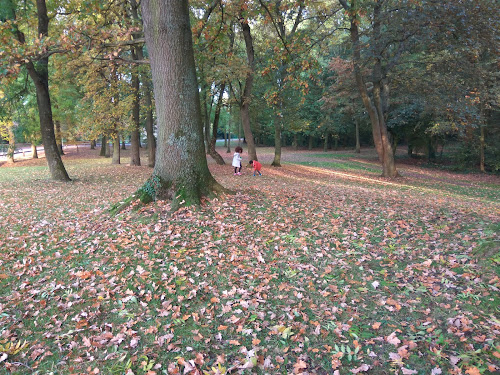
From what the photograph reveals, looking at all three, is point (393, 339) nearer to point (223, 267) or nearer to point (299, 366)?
point (299, 366)

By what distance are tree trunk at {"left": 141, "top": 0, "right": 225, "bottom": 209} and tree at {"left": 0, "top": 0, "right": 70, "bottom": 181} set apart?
7.36m

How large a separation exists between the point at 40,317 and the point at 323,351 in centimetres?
336

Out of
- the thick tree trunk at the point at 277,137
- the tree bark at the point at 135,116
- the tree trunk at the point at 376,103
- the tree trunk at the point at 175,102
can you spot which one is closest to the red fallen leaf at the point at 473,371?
the tree trunk at the point at 175,102

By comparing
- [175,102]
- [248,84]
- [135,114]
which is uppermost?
[248,84]

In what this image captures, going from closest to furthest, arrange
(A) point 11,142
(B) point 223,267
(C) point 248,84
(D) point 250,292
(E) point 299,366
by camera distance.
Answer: (E) point 299,366
(D) point 250,292
(B) point 223,267
(C) point 248,84
(A) point 11,142

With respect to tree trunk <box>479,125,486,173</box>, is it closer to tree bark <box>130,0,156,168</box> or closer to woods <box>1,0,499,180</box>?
woods <box>1,0,499,180</box>

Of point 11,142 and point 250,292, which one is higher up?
point 11,142

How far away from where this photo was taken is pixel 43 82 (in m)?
12.0

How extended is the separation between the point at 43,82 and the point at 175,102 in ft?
29.5

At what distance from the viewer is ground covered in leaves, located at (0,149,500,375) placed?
2988mm

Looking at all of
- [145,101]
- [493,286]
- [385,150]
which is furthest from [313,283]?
[145,101]

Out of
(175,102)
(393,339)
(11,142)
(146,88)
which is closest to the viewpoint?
(393,339)

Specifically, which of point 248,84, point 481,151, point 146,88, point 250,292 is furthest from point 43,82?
point 481,151

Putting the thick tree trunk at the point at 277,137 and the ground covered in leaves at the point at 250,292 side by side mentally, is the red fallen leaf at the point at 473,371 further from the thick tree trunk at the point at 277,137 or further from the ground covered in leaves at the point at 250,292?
the thick tree trunk at the point at 277,137
